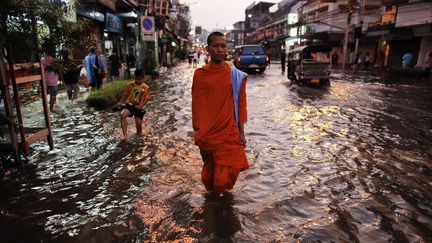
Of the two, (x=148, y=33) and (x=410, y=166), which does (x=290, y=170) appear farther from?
(x=148, y=33)

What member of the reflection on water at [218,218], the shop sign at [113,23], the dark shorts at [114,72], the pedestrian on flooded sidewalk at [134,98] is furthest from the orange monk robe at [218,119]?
the shop sign at [113,23]

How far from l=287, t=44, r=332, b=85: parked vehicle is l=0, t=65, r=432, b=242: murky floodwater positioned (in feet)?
25.0

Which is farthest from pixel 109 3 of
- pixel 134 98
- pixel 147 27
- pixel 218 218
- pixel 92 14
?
pixel 218 218

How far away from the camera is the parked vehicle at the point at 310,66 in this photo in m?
15.9

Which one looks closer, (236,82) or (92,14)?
(236,82)

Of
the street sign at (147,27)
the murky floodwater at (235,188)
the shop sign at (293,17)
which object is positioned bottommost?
the murky floodwater at (235,188)

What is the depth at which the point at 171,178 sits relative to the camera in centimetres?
502

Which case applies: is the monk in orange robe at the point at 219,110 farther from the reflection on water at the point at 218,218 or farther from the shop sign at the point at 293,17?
the shop sign at the point at 293,17

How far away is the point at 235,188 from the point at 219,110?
4.84ft

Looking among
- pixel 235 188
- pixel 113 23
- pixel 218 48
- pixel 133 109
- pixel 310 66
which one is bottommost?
pixel 235 188

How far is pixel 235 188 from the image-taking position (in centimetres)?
471

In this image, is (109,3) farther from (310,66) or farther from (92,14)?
(310,66)

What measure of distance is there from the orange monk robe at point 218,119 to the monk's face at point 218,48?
0.25 ft

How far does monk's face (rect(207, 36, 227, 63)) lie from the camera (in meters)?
3.69
